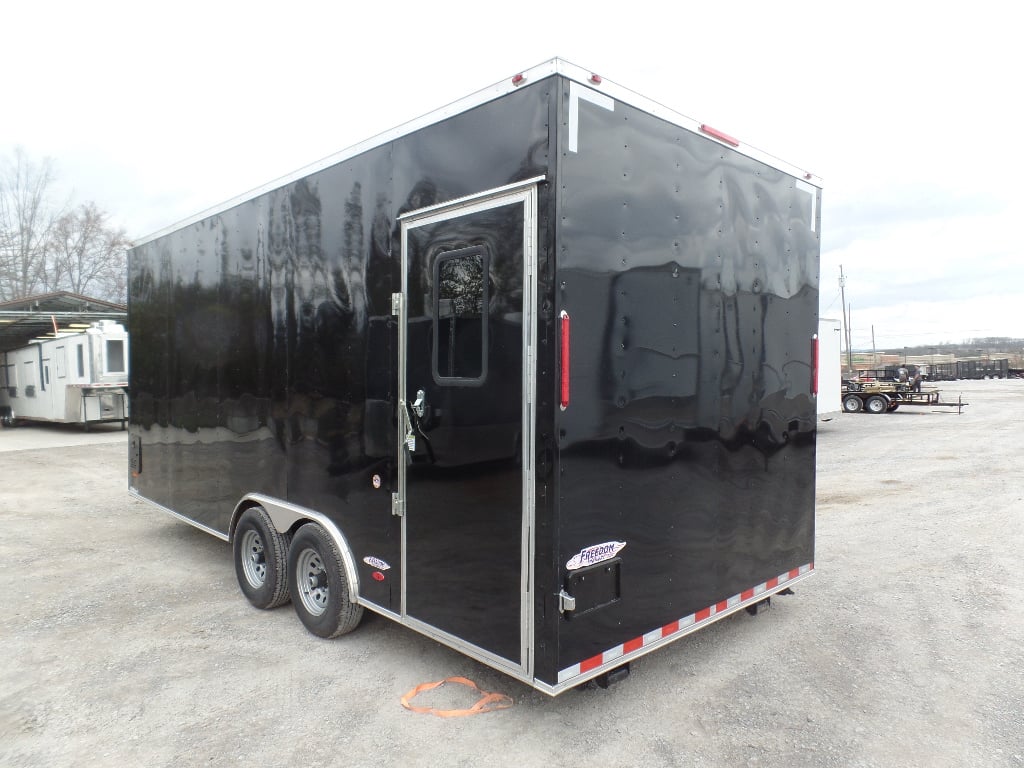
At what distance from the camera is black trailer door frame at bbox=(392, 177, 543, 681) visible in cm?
302

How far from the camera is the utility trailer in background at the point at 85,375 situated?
17.6 m

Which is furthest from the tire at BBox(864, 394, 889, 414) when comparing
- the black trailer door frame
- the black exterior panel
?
the black trailer door frame

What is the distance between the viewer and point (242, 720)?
11.2 feet

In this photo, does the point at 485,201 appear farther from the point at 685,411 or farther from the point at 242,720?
the point at 242,720

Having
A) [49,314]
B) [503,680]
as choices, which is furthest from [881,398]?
[49,314]

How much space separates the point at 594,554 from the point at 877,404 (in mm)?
24562

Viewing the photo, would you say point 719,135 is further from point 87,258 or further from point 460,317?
point 87,258

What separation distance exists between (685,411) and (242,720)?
267 cm

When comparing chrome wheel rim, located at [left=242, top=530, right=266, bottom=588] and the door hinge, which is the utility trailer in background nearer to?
chrome wheel rim, located at [left=242, top=530, right=266, bottom=588]

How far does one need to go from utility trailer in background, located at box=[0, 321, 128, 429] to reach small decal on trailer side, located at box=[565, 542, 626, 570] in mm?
17837

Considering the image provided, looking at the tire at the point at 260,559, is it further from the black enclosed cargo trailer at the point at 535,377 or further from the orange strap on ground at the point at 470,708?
the orange strap on ground at the point at 470,708

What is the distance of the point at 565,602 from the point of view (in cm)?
295

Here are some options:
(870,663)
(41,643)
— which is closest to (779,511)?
(870,663)

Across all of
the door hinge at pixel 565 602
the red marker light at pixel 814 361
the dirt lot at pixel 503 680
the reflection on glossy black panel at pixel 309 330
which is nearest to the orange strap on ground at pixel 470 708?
the dirt lot at pixel 503 680
